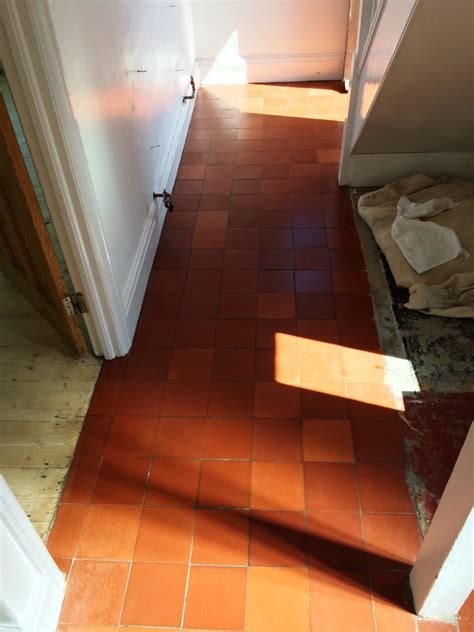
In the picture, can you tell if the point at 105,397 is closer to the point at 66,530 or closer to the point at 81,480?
the point at 81,480

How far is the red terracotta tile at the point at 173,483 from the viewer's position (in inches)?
72.2

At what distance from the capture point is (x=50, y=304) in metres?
2.25

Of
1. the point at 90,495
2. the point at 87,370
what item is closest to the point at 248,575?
the point at 90,495

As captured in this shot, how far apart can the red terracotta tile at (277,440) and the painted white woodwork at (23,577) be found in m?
0.78

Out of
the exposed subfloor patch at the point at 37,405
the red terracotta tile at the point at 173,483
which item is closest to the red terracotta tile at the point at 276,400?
the red terracotta tile at the point at 173,483

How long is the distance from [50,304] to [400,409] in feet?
4.91

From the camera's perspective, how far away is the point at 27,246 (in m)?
2.04

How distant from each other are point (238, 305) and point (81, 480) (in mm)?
1065

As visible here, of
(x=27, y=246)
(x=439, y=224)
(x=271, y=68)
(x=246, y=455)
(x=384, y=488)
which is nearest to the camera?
(x=384, y=488)

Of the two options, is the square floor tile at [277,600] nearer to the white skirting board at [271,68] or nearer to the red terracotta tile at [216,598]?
the red terracotta tile at [216,598]

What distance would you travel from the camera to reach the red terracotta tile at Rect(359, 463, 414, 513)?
1.78m

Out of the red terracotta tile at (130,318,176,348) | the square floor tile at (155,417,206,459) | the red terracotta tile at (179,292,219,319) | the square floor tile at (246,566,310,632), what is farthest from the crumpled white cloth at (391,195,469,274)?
the square floor tile at (246,566,310,632)

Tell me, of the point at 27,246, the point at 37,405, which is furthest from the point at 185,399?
the point at 27,246

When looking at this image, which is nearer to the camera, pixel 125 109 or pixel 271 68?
pixel 125 109
